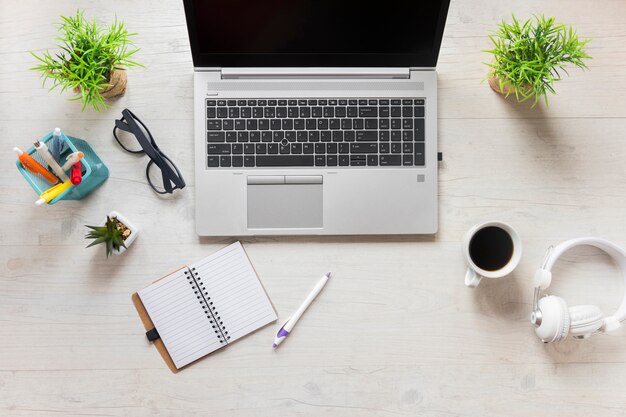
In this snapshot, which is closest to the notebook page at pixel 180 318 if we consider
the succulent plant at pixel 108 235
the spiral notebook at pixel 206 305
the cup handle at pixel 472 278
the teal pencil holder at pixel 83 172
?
the spiral notebook at pixel 206 305

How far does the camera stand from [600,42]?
0.96m

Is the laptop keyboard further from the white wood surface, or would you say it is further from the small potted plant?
the small potted plant

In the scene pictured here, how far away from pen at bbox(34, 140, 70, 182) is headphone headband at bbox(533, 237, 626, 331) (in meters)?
0.84

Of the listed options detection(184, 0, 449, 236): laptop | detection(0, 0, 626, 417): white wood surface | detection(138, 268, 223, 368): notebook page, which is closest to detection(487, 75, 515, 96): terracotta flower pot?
detection(0, 0, 626, 417): white wood surface

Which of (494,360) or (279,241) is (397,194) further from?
(494,360)

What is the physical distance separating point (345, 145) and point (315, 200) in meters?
0.12

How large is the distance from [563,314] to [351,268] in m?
0.38

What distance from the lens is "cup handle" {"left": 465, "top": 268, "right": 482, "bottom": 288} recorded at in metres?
0.88

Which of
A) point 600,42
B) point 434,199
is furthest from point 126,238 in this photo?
point 600,42

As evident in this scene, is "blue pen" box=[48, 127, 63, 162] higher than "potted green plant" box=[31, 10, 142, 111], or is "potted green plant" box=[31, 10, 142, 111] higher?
"potted green plant" box=[31, 10, 142, 111]

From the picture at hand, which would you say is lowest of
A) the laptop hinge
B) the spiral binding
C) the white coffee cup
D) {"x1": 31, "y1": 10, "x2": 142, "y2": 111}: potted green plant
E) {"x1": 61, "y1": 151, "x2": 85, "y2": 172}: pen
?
the spiral binding

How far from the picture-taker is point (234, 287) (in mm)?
926

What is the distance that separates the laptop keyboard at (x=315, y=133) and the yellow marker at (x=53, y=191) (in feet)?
0.79

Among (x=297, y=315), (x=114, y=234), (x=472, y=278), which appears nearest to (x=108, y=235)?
(x=114, y=234)
